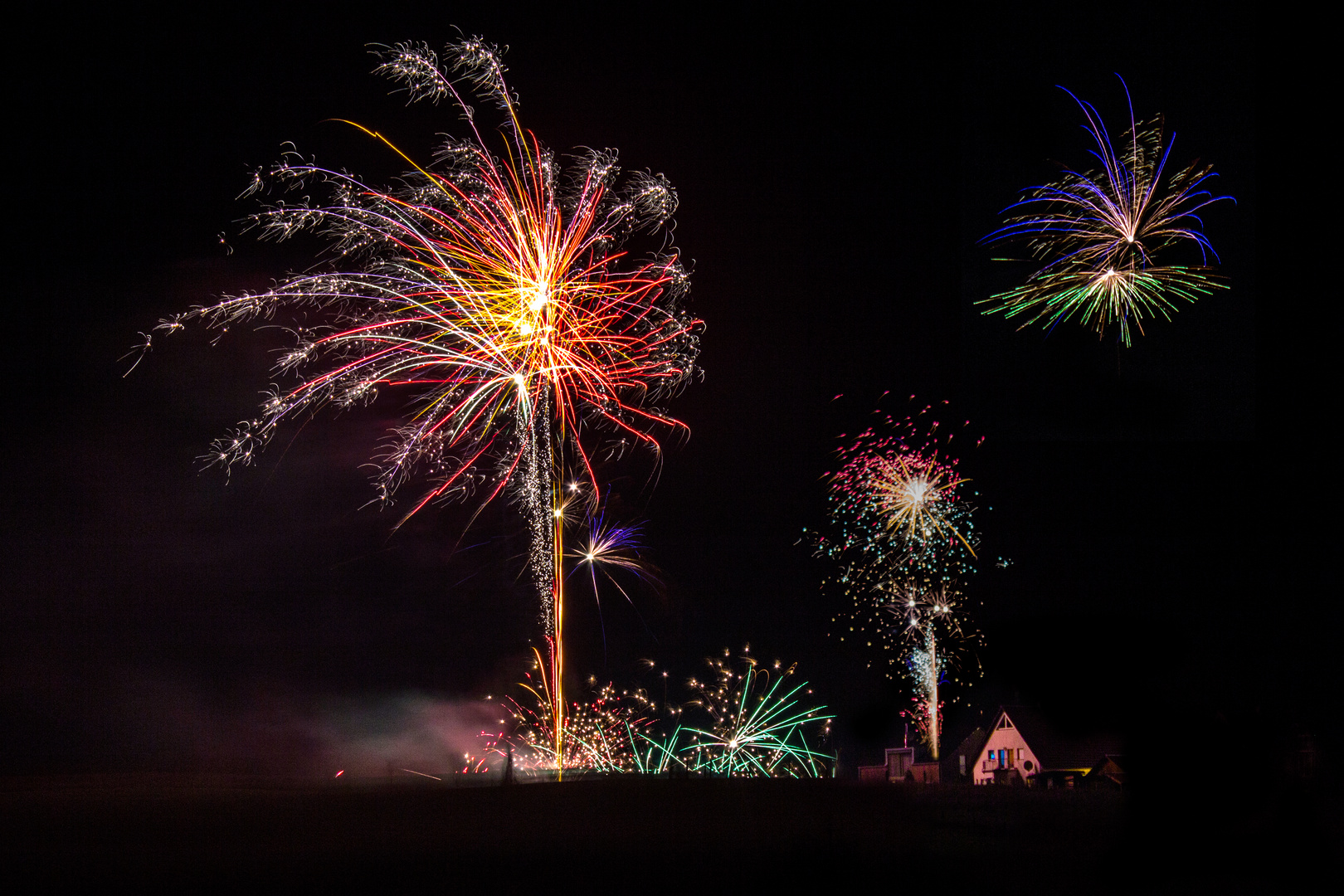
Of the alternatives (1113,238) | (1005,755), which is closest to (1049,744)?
(1005,755)

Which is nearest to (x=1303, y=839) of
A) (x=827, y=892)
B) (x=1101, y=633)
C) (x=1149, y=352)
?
(x=1101, y=633)

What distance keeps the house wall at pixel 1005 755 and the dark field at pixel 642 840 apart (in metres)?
8.01

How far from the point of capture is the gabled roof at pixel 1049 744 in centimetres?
1734

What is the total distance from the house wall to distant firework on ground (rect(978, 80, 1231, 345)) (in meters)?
10.1

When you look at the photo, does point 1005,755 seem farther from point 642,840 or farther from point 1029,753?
point 642,840

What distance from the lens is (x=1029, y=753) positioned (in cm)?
1955

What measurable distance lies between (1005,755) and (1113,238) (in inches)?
451

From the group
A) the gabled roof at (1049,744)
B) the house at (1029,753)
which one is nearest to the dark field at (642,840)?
the gabled roof at (1049,744)

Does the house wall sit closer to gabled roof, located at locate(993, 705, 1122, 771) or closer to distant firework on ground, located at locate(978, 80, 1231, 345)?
gabled roof, located at locate(993, 705, 1122, 771)

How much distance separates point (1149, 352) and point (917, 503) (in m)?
4.25

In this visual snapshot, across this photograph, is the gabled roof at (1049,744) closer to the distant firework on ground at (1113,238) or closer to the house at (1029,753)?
the house at (1029,753)

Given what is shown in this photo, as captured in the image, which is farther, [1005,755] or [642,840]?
[1005,755]

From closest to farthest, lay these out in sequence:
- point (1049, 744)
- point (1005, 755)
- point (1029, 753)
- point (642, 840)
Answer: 1. point (642, 840)
2. point (1049, 744)
3. point (1029, 753)
4. point (1005, 755)

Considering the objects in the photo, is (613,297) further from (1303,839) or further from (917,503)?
(1303,839)
